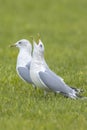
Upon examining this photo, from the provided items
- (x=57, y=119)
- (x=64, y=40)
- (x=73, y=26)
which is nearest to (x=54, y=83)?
(x=57, y=119)

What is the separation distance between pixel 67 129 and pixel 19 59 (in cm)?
328

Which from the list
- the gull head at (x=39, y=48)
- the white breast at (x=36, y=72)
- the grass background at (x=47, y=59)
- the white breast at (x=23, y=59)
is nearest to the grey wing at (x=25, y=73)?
the white breast at (x=23, y=59)

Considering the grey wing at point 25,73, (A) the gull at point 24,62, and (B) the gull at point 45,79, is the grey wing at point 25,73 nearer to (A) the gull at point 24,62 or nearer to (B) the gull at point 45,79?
(A) the gull at point 24,62

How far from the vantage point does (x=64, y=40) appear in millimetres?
20094

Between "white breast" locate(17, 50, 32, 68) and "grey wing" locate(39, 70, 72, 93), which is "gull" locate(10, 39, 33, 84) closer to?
"white breast" locate(17, 50, 32, 68)

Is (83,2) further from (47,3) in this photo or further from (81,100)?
(81,100)

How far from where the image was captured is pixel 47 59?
1556 cm

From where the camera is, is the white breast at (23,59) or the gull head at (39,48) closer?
the gull head at (39,48)

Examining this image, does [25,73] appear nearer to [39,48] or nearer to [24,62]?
[24,62]

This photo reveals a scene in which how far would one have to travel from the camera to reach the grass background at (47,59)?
824cm

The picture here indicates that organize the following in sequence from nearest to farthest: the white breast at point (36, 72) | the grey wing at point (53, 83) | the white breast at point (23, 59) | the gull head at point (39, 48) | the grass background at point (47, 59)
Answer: the grass background at point (47, 59)
the grey wing at point (53, 83)
the white breast at point (36, 72)
the gull head at point (39, 48)
the white breast at point (23, 59)

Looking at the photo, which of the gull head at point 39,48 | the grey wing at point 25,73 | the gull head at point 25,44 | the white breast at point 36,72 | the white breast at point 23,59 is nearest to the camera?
the white breast at point 36,72

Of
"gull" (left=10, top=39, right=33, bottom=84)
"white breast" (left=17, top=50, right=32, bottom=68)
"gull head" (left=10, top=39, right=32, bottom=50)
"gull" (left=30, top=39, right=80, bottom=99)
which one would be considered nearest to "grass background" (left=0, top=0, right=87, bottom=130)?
"gull" (left=30, top=39, right=80, bottom=99)

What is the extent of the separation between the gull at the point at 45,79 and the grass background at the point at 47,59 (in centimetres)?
19
